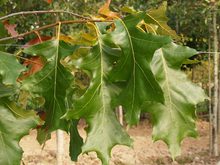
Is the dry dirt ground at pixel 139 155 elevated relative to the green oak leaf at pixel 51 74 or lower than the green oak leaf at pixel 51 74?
lower

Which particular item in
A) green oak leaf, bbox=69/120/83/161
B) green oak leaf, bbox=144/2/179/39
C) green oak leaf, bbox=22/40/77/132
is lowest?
green oak leaf, bbox=69/120/83/161

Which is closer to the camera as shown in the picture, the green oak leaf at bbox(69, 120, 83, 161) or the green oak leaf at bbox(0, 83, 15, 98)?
the green oak leaf at bbox(0, 83, 15, 98)

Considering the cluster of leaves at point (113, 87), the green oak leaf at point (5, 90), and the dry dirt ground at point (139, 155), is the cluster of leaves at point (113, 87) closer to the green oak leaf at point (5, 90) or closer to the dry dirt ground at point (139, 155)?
the green oak leaf at point (5, 90)

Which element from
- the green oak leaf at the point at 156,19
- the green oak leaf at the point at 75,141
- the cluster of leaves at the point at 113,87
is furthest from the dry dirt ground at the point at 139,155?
the cluster of leaves at the point at 113,87

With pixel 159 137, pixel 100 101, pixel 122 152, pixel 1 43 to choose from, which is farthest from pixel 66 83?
pixel 122 152

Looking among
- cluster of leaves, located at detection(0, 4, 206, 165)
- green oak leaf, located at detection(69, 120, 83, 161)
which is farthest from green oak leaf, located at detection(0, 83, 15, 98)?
green oak leaf, located at detection(69, 120, 83, 161)

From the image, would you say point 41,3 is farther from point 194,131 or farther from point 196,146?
point 194,131

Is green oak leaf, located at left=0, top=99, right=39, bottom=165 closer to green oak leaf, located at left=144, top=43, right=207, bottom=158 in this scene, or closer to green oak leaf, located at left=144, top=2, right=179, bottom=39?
green oak leaf, located at left=144, top=43, right=207, bottom=158

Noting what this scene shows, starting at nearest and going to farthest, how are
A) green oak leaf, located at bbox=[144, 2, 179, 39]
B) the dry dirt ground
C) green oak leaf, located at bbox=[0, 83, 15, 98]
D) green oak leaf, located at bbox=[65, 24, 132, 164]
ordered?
green oak leaf, located at bbox=[65, 24, 132, 164] < green oak leaf, located at bbox=[0, 83, 15, 98] < green oak leaf, located at bbox=[144, 2, 179, 39] < the dry dirt ground
